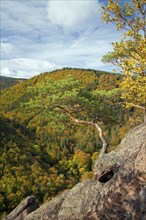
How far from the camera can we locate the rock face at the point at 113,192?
10.7 m

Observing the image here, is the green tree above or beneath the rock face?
above

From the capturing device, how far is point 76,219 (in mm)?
11906

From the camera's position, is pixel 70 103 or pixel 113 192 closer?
pixel 113 192

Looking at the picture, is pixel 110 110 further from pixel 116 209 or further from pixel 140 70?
pixel 116 209

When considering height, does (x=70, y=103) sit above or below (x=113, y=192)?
above

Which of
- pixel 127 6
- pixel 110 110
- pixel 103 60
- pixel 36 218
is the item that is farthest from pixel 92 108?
pixel 36 218

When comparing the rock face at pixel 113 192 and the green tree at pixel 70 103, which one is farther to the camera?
the green tree at pixel 70 103

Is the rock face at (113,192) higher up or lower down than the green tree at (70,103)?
lower down

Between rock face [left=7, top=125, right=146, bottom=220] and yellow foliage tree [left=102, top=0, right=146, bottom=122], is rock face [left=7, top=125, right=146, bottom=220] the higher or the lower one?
the lower one

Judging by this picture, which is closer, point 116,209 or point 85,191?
point 116,209

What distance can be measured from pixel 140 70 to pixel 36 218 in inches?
372

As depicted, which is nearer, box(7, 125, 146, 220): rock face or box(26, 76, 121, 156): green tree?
box(7, 125, 146, 220): rock face

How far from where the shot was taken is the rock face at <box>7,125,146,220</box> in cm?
1068

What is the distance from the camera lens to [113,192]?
1123 centimetres
